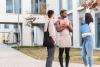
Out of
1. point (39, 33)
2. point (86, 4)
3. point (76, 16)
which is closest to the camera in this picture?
point (86, 4)

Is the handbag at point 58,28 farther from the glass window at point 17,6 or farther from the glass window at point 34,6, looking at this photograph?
the glass window at point 34,6

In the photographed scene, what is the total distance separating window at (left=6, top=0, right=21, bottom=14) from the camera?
55438 millimetres

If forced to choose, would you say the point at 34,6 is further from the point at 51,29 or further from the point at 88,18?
the point at 51,29

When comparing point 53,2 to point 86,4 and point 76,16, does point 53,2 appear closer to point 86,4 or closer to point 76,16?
point 76,16

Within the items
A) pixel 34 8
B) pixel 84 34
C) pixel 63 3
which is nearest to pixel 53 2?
pixel 34 8

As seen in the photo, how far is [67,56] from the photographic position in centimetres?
1269

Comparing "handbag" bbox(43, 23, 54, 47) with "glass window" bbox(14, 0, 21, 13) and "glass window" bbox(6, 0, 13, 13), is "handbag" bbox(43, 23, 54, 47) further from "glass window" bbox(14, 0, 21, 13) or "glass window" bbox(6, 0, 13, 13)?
"glass window" bbox(14, 0, 21, 13)

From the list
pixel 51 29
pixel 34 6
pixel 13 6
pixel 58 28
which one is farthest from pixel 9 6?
pixel 51 29

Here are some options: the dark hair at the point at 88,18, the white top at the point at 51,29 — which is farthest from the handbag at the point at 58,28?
the dark hair at the point at 88,18

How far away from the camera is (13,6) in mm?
55875

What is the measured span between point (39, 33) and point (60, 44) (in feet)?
180

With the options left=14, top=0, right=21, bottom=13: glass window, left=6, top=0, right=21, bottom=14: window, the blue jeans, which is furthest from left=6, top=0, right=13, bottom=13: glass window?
the blue jeans

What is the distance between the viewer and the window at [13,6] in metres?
55.4

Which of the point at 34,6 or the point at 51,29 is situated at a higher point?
the point at 34,6
